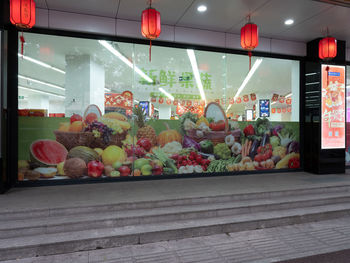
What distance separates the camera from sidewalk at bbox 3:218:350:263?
9.37 feet

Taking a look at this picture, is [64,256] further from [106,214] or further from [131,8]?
[131,8]

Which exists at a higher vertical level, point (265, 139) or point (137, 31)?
point (137, 31)

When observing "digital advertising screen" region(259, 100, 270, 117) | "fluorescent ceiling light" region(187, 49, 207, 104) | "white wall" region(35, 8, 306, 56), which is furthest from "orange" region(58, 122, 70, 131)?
"digital advertising screen" region(259, 100, 270, 117)

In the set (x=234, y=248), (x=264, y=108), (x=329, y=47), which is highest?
(x=329, y=47)

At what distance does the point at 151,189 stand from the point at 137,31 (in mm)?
3293

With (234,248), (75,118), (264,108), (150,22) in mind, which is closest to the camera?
(234,248)

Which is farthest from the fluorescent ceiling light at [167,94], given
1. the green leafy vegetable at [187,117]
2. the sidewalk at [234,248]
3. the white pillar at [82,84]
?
the sidewalk at [234,248]

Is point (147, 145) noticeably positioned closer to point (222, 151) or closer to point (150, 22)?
point (222, 151)

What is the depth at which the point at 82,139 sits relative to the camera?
200 inches

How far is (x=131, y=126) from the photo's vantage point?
538 cm

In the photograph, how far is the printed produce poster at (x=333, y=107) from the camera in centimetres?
629

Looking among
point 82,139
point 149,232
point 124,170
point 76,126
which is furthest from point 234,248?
point 76,126

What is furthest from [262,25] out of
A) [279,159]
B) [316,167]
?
[316,167]

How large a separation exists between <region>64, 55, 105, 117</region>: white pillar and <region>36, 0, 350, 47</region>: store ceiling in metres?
0.98
